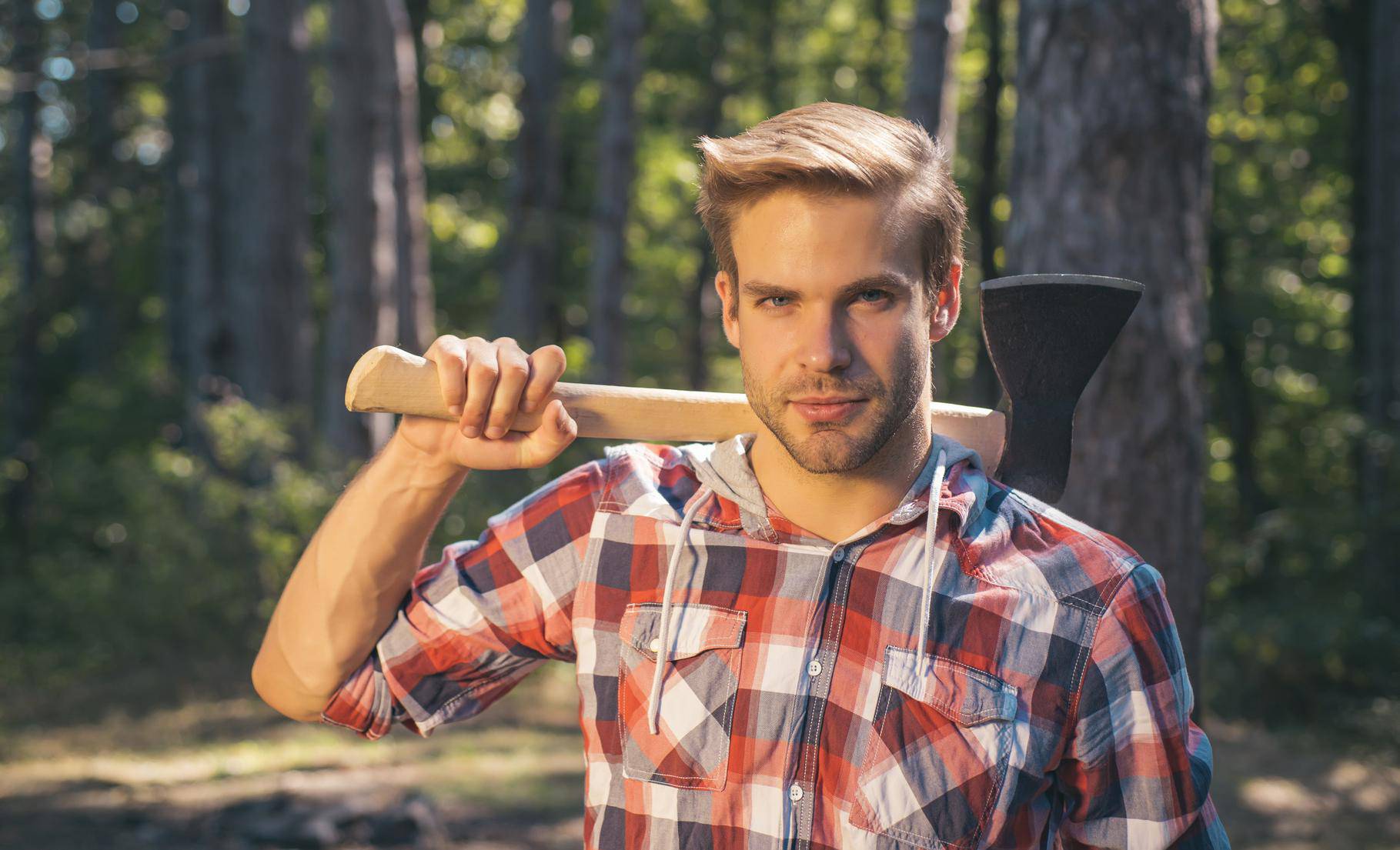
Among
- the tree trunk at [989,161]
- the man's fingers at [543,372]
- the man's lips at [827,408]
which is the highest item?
the tree trunk at [989,161]

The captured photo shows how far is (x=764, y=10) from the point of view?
23109 mm

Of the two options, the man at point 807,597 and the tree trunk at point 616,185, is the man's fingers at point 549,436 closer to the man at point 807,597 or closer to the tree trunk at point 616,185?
the man at point 807,597

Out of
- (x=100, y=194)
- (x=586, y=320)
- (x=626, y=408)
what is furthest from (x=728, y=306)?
(x=100, y=194)

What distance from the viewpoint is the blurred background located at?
3.80 m

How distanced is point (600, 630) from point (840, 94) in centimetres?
2189

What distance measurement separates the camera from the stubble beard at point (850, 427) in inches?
77.4

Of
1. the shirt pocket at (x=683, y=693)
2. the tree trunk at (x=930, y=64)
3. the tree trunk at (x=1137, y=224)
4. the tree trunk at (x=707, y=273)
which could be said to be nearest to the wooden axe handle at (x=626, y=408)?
the shirt pocket at (x=683, y=693)

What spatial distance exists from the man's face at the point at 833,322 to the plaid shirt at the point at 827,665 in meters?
0.17

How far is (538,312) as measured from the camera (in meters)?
17.7

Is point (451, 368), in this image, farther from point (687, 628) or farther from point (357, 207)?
point (357, 207)

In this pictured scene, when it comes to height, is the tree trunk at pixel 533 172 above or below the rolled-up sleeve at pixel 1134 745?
above

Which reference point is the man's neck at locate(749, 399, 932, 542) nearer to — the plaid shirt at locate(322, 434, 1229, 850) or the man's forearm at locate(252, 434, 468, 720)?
the plaid shirt at locate(322, 434, 1229, 850)

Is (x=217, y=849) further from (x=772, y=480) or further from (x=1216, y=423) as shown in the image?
(x=1216, y=423)

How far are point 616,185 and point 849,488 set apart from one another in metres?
12.8
